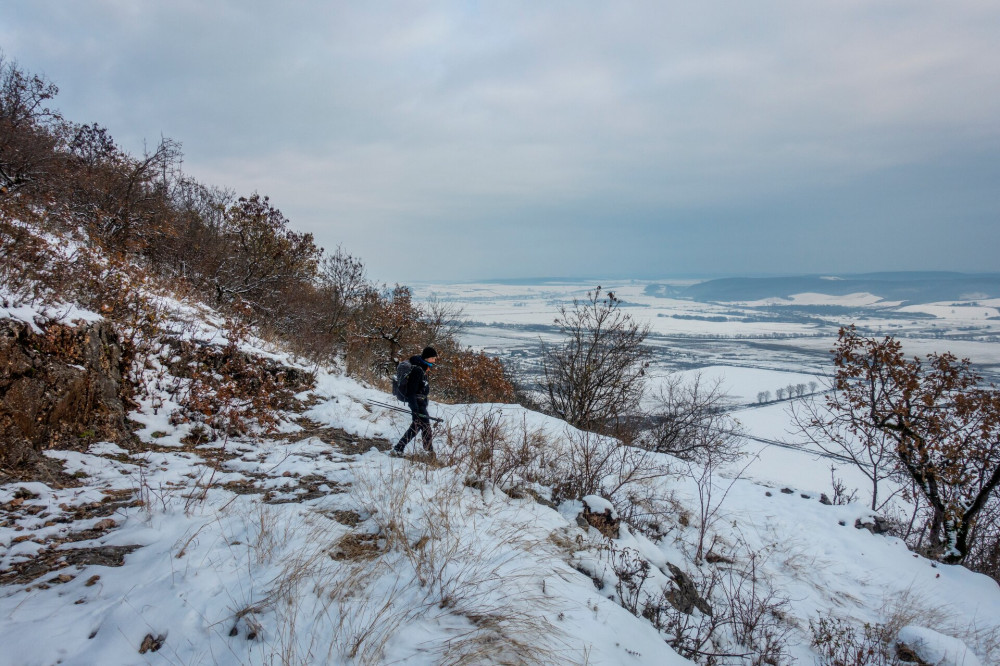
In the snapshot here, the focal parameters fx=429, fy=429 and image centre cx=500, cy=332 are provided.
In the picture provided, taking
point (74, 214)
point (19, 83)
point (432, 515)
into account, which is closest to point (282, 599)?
point (432, 515)

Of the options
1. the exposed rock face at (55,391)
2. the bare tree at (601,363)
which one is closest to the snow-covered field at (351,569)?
the exposed rock face at (55,391)

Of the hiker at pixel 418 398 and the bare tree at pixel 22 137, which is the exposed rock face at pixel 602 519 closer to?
the hiker at pixel 418 398

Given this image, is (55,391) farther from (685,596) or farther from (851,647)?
(851,647)

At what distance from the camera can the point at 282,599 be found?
247 cm

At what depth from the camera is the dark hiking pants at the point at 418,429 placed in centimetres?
592

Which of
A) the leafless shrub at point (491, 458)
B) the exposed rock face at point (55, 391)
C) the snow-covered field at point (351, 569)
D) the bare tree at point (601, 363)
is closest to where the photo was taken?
the snow-covered field at point (351, 569)

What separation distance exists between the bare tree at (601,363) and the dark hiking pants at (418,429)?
9004mm

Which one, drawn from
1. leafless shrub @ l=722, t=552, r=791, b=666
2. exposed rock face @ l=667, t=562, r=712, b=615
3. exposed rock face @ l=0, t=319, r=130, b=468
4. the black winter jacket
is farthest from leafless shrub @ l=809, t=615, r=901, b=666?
exposed rock face @ l=0, t=319, r=130, b=468

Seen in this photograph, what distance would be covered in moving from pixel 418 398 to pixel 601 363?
966 centimetres

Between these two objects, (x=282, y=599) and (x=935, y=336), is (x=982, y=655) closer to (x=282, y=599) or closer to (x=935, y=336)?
(x=282, y=599)

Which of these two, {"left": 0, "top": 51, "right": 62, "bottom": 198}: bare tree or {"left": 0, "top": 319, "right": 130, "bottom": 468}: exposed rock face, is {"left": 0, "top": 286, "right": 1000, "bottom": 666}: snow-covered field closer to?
{"left": 0, "top": 319, "right": 130, "bottom": 468}: exposed rock face

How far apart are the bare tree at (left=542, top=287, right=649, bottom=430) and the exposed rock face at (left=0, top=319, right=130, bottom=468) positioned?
1181cm

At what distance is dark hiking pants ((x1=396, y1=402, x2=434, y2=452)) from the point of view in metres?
5.92

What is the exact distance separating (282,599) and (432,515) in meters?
1.40
